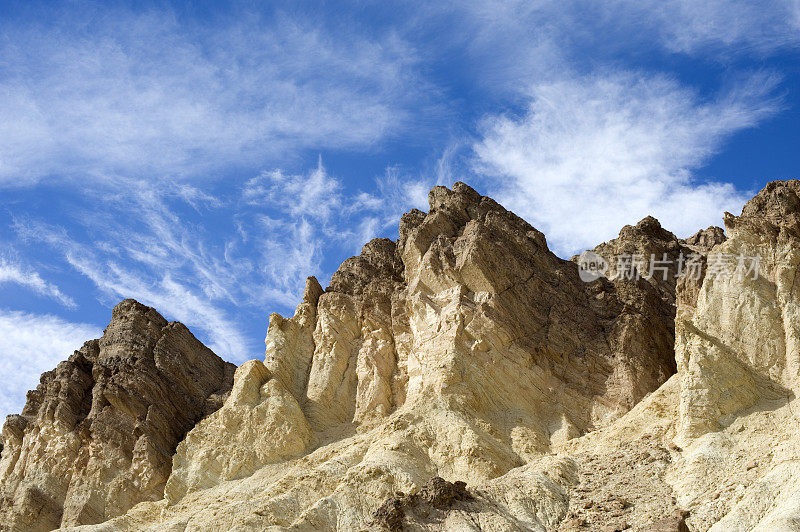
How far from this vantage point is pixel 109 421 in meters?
70.2

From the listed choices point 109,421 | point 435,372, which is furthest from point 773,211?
point 109,421

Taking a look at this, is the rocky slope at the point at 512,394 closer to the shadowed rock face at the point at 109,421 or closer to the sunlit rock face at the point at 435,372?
the sunlit rock face at the point at 435,372

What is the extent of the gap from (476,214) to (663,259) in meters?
11.9

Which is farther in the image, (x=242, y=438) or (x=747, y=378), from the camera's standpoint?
(x=242, y=438)

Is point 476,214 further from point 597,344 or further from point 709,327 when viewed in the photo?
point 709,327

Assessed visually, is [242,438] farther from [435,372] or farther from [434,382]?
[435,372]

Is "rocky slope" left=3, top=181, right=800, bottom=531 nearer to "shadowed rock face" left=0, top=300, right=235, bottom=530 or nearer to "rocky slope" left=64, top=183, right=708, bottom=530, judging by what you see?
"rocky slope" left=64, top=183, right=708, bottom=530

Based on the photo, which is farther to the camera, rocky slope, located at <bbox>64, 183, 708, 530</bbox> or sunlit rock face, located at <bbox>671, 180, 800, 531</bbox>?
rocky slope, located at <bbox>64, 183, 708, 530</bbox>

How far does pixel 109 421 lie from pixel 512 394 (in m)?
23.7

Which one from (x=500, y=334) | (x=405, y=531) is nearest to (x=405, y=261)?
(x=500, y=334)

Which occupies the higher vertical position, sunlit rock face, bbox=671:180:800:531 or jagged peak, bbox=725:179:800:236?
jagged peak, bbox=725:179:800:236

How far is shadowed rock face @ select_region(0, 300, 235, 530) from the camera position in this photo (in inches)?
2608

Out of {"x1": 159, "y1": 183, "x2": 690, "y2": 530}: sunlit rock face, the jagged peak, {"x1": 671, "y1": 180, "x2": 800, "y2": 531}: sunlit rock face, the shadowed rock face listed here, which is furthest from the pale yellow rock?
the jagged peak

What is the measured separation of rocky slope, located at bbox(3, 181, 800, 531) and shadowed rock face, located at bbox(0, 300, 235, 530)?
3.29 meters
